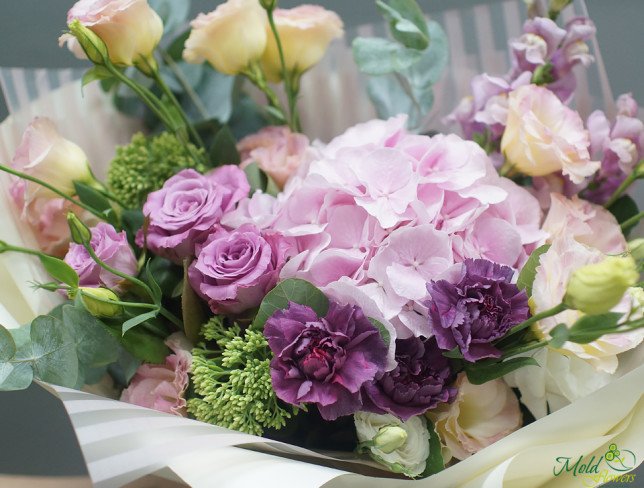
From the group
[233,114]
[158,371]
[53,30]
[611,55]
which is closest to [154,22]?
[233,114]

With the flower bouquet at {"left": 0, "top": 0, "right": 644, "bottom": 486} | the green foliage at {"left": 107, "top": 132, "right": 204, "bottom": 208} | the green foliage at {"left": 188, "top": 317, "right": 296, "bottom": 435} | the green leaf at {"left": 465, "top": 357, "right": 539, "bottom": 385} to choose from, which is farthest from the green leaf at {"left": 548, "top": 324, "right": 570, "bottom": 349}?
the green foliage at {"left": 107, "top": 132, "right": 204, "bottom": 208}

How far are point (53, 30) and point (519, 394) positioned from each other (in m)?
0.84

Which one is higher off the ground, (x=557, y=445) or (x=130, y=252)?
(x=130, y=252)

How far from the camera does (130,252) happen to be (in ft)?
2.19

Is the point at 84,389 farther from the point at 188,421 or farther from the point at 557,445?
the point at 557,445

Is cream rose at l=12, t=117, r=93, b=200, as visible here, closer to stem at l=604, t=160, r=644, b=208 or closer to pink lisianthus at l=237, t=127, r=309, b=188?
pink lisianthus at l=237, t=127, r=309, b=188

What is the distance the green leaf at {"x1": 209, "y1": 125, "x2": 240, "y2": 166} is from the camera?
2.68ft

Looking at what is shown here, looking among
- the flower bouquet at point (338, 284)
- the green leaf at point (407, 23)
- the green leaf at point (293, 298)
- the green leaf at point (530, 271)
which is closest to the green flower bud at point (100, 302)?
the flower bouquet at point (338, 284)

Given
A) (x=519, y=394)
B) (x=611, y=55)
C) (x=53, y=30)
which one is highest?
(x=53, y=30)

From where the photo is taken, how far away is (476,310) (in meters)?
0.54

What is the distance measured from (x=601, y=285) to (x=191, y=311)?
1.14ft

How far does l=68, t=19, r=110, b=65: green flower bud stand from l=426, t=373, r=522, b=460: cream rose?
1.37 feet

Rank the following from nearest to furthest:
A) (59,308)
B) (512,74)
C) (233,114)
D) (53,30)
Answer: (59,308)
(512,74)
(233,114)
(53,30)

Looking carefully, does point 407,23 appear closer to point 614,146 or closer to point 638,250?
point 614,146
